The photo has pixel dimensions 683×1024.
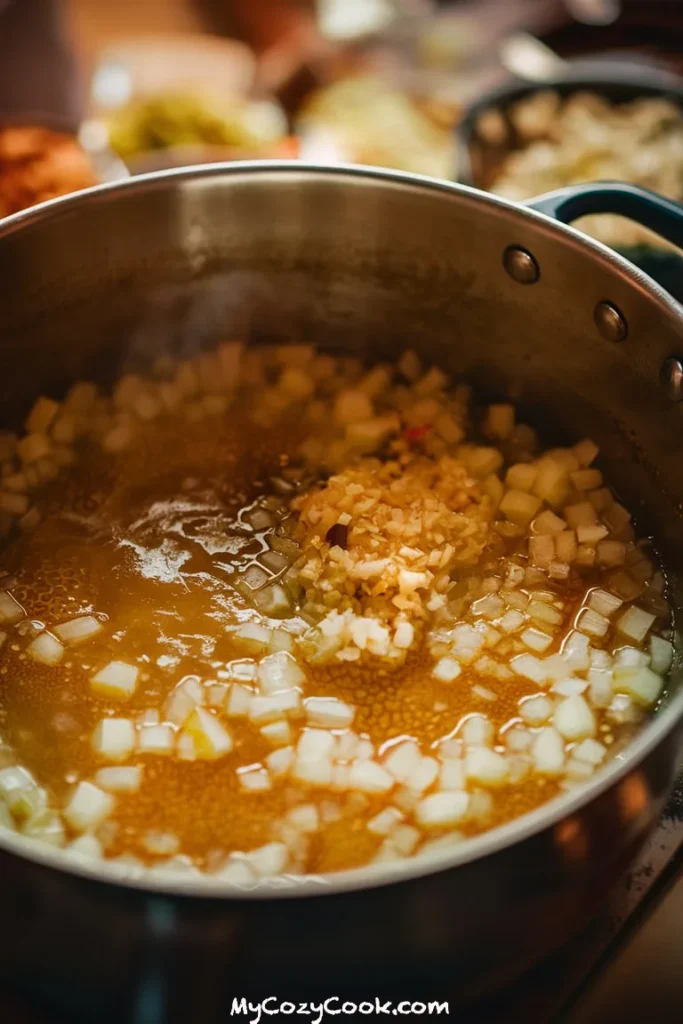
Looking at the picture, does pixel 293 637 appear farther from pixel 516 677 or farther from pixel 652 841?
pixel 652 841

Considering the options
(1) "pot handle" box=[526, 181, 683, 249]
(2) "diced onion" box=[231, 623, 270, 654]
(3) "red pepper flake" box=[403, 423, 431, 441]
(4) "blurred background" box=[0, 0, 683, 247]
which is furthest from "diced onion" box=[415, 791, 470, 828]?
(4) "blurred background" box=[0, 0, 683, 247]

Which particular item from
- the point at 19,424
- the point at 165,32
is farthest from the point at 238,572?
the point at 165,32

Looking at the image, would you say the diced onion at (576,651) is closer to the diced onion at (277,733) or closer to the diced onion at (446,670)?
the diced onion at (446,670)

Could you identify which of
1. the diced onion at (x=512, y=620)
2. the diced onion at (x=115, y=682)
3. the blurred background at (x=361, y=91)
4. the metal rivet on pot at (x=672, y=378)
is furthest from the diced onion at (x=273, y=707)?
the blurred background at (x=361, y=91)

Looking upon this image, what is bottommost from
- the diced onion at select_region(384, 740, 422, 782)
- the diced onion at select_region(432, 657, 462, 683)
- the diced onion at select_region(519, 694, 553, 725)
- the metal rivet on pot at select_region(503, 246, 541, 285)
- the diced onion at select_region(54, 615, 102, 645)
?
the diced onion at select_region(54, 615, 102, 645)

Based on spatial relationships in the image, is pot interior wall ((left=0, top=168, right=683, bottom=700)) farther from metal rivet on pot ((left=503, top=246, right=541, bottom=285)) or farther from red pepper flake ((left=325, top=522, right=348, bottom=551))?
red pepper flake ((left=325, top=522, right=348, bottom=551))

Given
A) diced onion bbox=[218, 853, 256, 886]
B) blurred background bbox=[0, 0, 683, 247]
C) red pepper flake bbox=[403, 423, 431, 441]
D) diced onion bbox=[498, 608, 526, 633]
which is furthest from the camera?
blurred background bbox=[0, 0, 683, 247]

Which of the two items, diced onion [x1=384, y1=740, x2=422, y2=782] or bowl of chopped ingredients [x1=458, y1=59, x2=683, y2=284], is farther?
bowl of chopped ingredients [x1=458, y1=59, x2=683, y2=284]
